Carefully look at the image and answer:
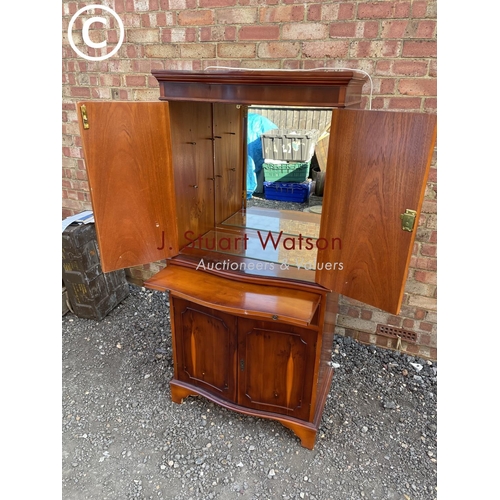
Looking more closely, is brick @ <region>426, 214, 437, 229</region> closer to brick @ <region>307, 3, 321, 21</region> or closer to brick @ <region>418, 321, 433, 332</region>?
brick @ <region>418, 321, 433, 332</region>

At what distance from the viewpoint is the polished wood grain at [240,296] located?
1328mm

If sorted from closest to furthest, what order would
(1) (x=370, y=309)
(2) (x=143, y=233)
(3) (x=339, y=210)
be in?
(3) (x=339, y=210) < (2) (x=143, y=233) < (1) (x=370, y=309)

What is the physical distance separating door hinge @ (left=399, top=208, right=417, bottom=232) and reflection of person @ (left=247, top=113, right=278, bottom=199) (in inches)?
39.5

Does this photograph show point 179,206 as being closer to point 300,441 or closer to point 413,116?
point 413,116

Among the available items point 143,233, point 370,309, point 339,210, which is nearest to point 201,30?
point 143,233

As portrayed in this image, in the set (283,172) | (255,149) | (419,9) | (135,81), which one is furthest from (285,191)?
(135,81)

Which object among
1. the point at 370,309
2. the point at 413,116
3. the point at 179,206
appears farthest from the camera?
the point at 370,309

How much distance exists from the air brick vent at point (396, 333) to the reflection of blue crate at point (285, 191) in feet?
3.42

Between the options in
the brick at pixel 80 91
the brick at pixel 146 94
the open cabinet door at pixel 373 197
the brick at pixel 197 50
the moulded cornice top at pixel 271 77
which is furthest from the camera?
the brick at pixel 80 91

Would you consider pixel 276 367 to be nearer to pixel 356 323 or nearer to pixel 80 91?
pixel 356 323

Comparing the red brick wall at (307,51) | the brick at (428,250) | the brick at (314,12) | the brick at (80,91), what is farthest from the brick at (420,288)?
the brick at (80,91)

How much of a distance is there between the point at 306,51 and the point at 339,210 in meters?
1.10

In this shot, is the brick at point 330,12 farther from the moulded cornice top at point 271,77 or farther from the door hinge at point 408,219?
the door hinge at point 408,219

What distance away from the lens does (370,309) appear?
233cm
